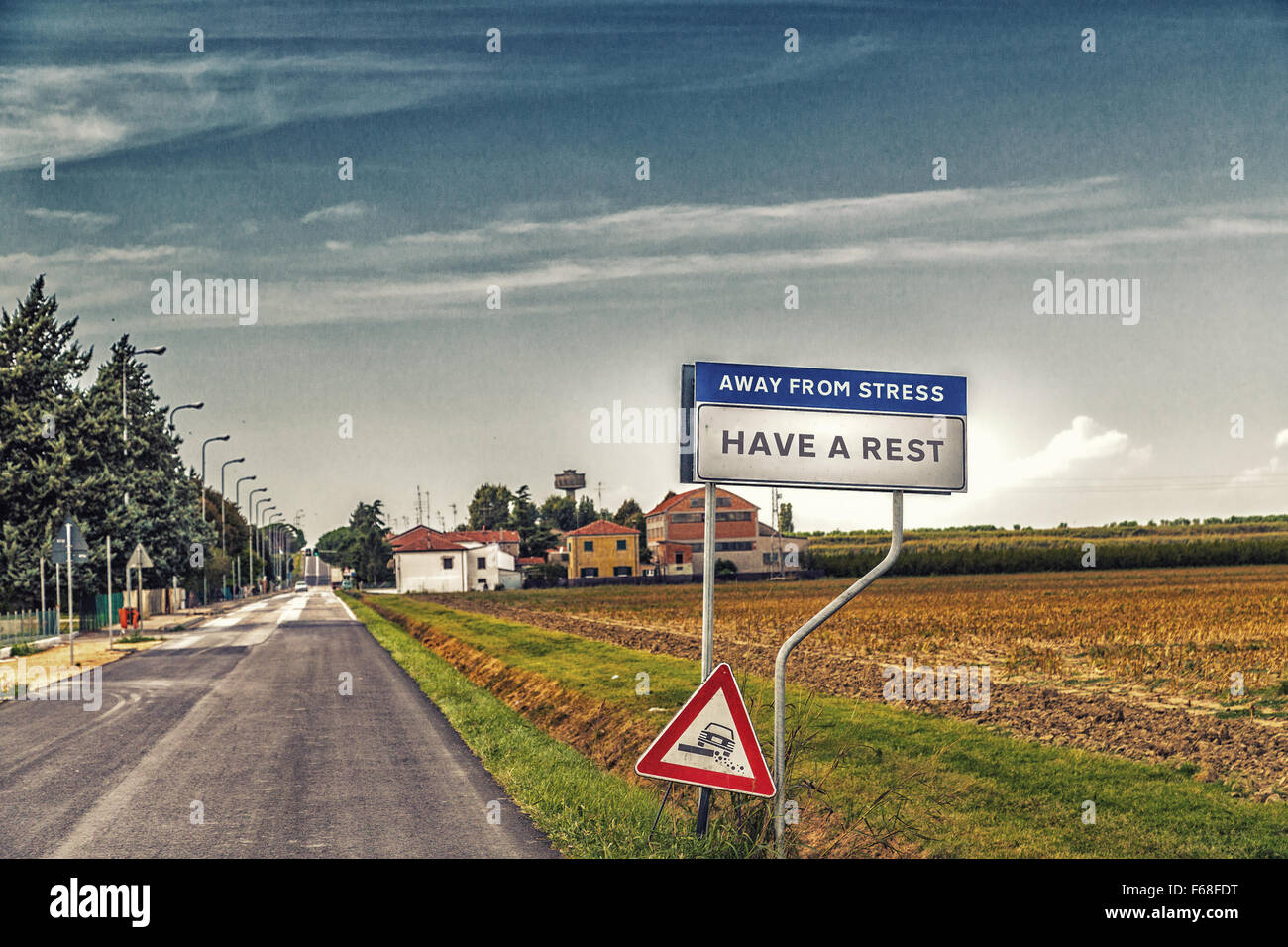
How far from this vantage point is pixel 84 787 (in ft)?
35.7

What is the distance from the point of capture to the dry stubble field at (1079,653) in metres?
12.8

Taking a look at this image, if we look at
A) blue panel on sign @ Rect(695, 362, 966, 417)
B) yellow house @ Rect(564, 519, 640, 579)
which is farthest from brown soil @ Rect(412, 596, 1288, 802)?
yellow house @ Rect(564, 519, 640, 579)

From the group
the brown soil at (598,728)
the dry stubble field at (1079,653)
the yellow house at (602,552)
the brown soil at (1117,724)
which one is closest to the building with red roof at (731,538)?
the yellow house at (602,552)

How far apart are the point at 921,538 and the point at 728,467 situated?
386ft

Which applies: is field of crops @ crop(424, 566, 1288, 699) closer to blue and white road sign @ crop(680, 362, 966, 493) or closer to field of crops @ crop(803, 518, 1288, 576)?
blue and white road sign @ crop(680, 362, 966, 493)

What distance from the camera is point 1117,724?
44.7 ft

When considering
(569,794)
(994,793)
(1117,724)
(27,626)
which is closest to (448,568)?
(27,626)

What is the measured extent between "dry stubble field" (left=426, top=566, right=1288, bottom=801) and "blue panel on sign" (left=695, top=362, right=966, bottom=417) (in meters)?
5.53

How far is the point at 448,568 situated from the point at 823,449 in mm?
108536

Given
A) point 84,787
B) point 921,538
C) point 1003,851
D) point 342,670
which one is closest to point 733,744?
point 1003,851

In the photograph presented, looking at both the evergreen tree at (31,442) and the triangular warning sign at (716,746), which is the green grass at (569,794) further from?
the evergreen tree at (31,442)

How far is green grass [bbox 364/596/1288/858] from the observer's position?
862 cm

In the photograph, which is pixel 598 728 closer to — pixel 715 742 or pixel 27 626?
pixel 715 742
